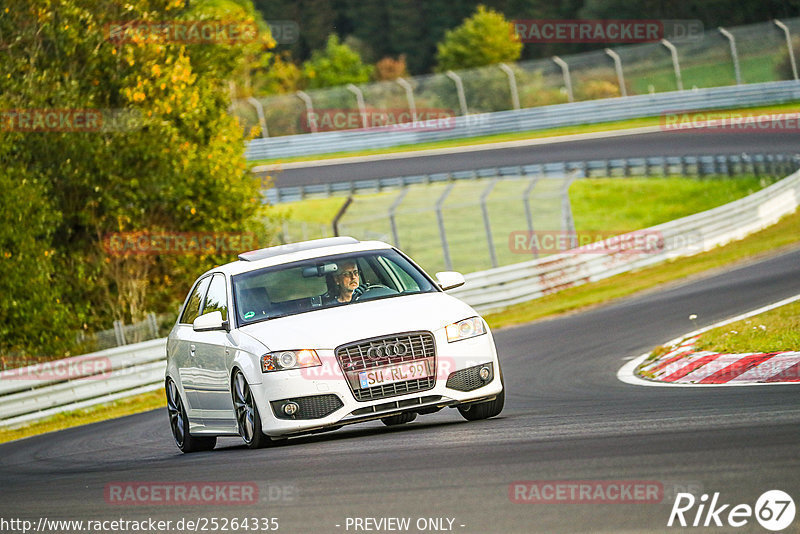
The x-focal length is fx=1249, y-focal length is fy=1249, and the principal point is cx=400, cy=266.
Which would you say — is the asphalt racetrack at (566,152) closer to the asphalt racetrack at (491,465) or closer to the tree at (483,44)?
the asphalt racetrack at (491,465)

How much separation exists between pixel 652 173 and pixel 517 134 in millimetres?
11467

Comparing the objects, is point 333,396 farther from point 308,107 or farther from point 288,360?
point 308,107

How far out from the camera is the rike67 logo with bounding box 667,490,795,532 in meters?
4.95

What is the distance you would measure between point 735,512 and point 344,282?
5382 mm

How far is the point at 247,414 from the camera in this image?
30.9 ft

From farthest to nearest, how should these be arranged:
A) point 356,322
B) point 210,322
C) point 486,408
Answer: point 210,322 → point 486,408 → point 356,322

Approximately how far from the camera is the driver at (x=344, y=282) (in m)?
10.0

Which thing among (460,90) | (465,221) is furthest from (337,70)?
(465,221)

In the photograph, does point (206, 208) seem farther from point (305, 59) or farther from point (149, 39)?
point (305, 59)

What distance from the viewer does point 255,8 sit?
4675 inches

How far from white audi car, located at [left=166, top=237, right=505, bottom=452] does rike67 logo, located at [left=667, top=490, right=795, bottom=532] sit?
12.7 feet

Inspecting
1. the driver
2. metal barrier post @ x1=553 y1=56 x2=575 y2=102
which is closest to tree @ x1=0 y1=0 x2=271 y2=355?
the driver

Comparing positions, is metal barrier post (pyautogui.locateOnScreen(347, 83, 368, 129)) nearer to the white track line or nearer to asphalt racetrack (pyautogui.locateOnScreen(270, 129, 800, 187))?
asphalt racetrack (pyautogui.locateOnScreen(270, 129, 800, 187))

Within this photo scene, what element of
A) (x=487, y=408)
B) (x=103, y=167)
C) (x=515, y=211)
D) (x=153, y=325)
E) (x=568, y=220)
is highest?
(x=103, y=167)
